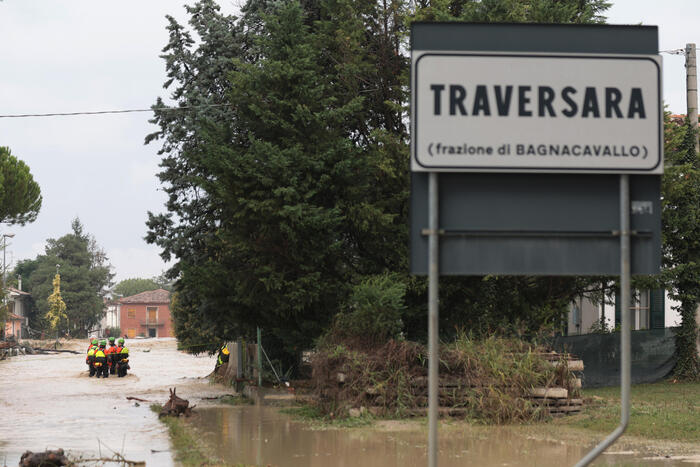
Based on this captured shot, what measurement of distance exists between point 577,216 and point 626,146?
46 cm

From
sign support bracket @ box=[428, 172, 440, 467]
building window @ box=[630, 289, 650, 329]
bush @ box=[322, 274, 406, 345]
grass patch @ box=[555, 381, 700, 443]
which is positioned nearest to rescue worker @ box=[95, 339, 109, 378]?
bush @ box=[322, 274, 406, 345]

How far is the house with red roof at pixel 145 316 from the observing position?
145000 millimetres

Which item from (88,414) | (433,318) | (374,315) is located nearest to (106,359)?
(88,414)

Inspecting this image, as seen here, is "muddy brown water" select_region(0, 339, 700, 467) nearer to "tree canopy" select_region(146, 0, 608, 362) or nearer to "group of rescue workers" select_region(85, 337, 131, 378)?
"tree canopy" select_region(146, 0, 608, 362)

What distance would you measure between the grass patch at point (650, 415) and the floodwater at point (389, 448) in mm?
1279

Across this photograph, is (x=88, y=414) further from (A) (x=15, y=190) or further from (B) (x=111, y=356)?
(A) (x=15, y=190)

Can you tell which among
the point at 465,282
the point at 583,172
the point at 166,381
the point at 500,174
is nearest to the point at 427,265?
the point at 500,174

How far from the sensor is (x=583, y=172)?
4996 millimetres

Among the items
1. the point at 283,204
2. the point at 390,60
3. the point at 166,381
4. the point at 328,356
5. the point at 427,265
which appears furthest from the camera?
the point at 166,381

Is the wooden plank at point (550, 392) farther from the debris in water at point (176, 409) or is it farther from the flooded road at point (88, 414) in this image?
the debris in water at point (176, 409)

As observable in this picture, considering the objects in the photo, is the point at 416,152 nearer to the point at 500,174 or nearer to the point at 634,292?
the point at 500,174

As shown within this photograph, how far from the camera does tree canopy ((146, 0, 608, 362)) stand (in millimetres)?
19328

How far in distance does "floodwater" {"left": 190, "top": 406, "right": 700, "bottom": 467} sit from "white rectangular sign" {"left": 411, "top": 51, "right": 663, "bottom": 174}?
7.37 m

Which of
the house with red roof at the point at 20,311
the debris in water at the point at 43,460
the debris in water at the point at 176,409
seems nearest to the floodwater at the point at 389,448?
the debris in water at the point at 176,409
